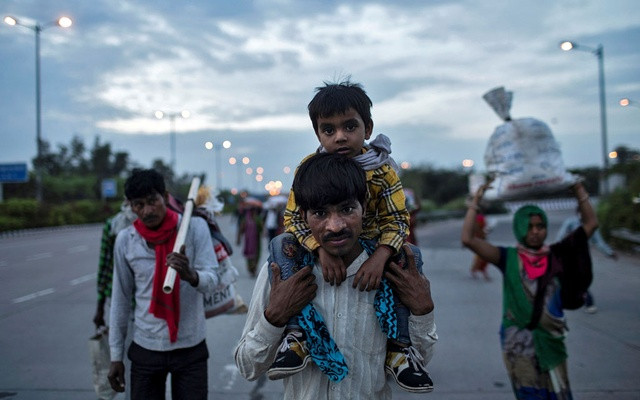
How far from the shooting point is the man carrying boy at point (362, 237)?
1915 millimetres

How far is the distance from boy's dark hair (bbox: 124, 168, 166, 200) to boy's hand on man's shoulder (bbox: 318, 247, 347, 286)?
170cm

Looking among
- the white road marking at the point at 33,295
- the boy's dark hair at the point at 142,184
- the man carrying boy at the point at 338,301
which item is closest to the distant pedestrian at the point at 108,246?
the boy's dark hair at the point at 142,184

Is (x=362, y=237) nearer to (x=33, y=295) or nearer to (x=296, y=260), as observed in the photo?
(x=296, y=260)

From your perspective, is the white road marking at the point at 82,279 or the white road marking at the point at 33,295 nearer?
the white road marking at the point at 33,295

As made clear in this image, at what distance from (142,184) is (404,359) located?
200 cm

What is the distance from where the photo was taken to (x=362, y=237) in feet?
7.06

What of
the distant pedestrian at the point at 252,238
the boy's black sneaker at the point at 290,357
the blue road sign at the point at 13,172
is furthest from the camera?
the blue road sign at the point at 13,172

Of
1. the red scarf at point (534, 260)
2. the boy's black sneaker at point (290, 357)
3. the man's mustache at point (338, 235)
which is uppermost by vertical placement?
the man's mustache at point (338, 235)

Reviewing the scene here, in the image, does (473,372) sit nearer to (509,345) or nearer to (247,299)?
(509,345)

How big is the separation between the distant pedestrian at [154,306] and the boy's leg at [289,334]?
1217mm

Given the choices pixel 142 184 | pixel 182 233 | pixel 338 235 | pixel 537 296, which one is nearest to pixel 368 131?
pixel 338 235

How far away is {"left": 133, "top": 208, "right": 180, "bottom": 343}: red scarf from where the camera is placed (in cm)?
320

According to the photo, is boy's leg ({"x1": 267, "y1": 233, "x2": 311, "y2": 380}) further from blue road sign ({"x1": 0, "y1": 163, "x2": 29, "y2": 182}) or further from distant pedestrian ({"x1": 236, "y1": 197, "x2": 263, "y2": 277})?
blue road sign ({"x1": 0, "y1": 163, "x2": 29, "y2": 182})

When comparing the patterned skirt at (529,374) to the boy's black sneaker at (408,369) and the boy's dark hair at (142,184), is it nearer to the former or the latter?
the boy's black sneaker at (408,369)
